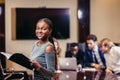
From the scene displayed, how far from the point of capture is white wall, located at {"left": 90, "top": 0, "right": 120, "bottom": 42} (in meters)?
5.89

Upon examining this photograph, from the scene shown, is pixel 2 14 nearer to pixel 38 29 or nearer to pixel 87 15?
pixel 87 15

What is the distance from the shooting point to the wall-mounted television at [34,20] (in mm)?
5906

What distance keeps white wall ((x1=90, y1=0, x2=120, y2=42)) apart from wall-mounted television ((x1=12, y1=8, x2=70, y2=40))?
594 mm

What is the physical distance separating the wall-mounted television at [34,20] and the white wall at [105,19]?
594mm

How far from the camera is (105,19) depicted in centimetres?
593

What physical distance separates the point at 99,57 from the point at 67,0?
2.17 meters

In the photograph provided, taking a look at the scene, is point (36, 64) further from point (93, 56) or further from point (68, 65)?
point (93, 56)

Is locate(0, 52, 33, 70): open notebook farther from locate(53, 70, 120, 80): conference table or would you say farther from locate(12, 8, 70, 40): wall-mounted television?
locate(12, 8, 70, 40): wall-mounted television

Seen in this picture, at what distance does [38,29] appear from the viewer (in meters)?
1.46

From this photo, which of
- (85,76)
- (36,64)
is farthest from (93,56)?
(36,64)

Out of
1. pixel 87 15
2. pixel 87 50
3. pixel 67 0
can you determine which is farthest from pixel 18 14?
pixel 87 50

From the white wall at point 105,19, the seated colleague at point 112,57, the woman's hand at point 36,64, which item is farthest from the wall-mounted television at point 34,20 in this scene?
the woman's hand at point 36,64

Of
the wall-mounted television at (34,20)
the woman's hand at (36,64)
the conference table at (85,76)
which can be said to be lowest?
the conference table at (85,76)

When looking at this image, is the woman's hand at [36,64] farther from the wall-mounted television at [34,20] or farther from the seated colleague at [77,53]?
the wall-mounted television at [34,20]
